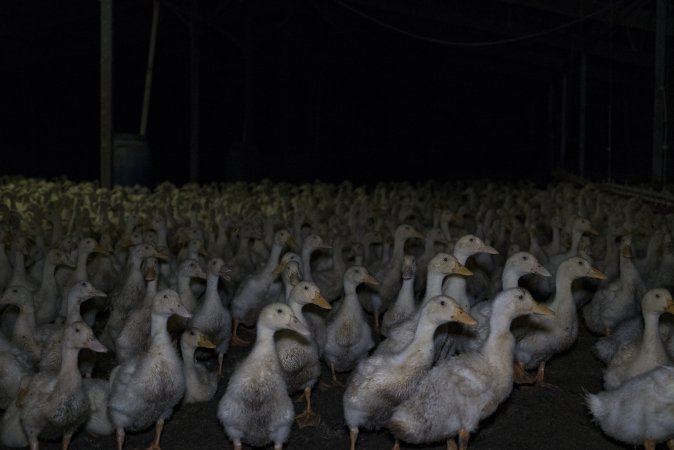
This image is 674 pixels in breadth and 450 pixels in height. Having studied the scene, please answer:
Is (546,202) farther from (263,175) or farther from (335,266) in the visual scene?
(263,175)

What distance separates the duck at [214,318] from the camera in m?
7.54

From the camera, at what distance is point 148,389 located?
5.79 m

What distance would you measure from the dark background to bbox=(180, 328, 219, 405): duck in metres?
15.3

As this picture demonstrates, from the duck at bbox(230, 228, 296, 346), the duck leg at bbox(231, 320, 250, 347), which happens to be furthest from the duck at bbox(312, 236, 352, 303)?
the duck leg at bbox(231, 320, 250, 347)

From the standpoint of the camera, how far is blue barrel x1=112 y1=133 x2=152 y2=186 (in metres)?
19.4

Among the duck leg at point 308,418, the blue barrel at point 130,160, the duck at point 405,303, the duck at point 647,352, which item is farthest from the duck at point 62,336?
the blue barrel at point 130,160

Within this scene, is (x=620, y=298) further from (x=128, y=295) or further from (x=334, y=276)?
(x=128, y=295)

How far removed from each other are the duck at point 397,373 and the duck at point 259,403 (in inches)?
17.9

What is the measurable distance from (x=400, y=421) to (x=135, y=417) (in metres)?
1.85

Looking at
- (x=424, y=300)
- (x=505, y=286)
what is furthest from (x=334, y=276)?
(x=424, y=300)

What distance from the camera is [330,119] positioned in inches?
1590

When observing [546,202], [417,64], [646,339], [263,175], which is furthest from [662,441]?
[417,64]

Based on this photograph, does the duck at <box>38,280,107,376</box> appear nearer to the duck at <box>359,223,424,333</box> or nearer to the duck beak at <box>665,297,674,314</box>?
the duck at <box>359,223,424,333</box>

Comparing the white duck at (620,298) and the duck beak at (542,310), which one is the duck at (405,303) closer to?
the duck beak at (542,310)
